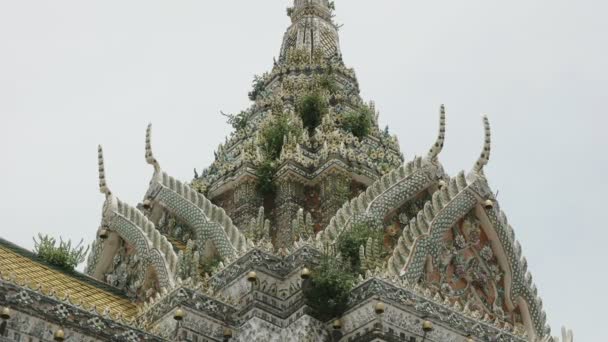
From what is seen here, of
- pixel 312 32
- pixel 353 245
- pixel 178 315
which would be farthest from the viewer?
pixel 312 32

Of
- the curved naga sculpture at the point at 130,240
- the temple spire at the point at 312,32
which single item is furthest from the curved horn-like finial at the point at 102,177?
the temple spire at the point at 312,32

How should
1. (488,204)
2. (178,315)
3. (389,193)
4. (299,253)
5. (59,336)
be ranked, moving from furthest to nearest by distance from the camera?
(488,204), (389,193), (299,253), (178,315), (59,336)

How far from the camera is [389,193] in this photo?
53.2 feet

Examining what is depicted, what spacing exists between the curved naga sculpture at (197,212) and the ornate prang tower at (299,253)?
23 mm

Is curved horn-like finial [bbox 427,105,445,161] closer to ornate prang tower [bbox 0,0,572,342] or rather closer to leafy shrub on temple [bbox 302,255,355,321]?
ornate prang tower [bbox 0,0,572,342]

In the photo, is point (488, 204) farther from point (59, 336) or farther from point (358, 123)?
point (59, 336)

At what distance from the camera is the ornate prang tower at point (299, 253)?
1366cm

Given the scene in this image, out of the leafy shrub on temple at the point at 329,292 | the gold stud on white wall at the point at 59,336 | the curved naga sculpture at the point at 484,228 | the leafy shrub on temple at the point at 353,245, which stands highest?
the curved naga sculpture at the point at 484,228

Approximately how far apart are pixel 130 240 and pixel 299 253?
3.46 m

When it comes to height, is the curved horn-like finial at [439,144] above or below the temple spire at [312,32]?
below

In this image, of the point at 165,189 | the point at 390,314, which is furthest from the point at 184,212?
the point at 390,314

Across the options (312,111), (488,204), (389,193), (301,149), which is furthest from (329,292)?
(312,111)

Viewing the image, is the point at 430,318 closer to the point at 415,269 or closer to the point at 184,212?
the point at 415,269

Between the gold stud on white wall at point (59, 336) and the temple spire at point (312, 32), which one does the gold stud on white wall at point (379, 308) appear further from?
the temple spire at point (312, 32)
